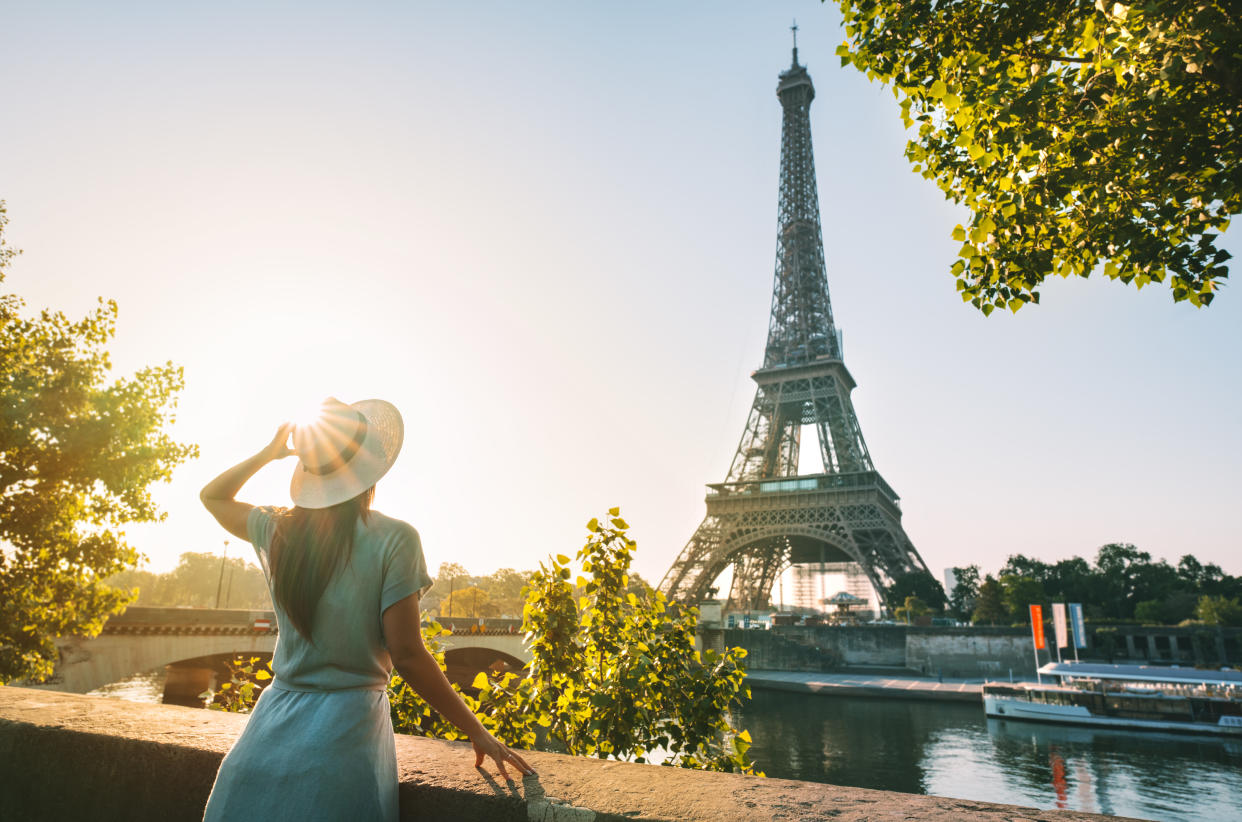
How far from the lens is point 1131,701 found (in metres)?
30.3

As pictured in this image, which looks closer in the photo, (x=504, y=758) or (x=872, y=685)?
(x=504, y=758)

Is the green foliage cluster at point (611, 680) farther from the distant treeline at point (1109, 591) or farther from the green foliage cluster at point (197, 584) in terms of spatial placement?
the green foliage cluster at point (197, 584)

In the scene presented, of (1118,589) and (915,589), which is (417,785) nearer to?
(915,589)

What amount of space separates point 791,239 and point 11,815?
6744cm

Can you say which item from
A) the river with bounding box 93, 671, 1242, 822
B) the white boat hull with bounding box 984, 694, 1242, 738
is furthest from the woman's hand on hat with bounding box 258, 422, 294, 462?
the white boat hull with bounding box 984, 694, 1242, 738

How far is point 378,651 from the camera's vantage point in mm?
1849

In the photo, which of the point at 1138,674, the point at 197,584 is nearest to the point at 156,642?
the point at 1138,674

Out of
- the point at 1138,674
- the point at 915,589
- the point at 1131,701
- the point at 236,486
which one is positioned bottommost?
the point at 1131,701

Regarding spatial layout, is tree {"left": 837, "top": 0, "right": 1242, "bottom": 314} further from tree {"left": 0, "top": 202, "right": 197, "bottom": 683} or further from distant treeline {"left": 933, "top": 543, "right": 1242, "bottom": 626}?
distant treeline {"left": 933, "top": 543, "right": 1242, "bottom": 626}

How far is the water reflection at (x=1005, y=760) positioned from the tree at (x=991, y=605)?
62.0 ft

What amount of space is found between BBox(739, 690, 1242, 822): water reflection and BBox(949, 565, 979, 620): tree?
23.6 metres

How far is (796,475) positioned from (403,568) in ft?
182

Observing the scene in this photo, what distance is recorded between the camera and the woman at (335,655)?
65.4 inches

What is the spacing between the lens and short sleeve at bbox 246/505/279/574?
2016 millimetres
